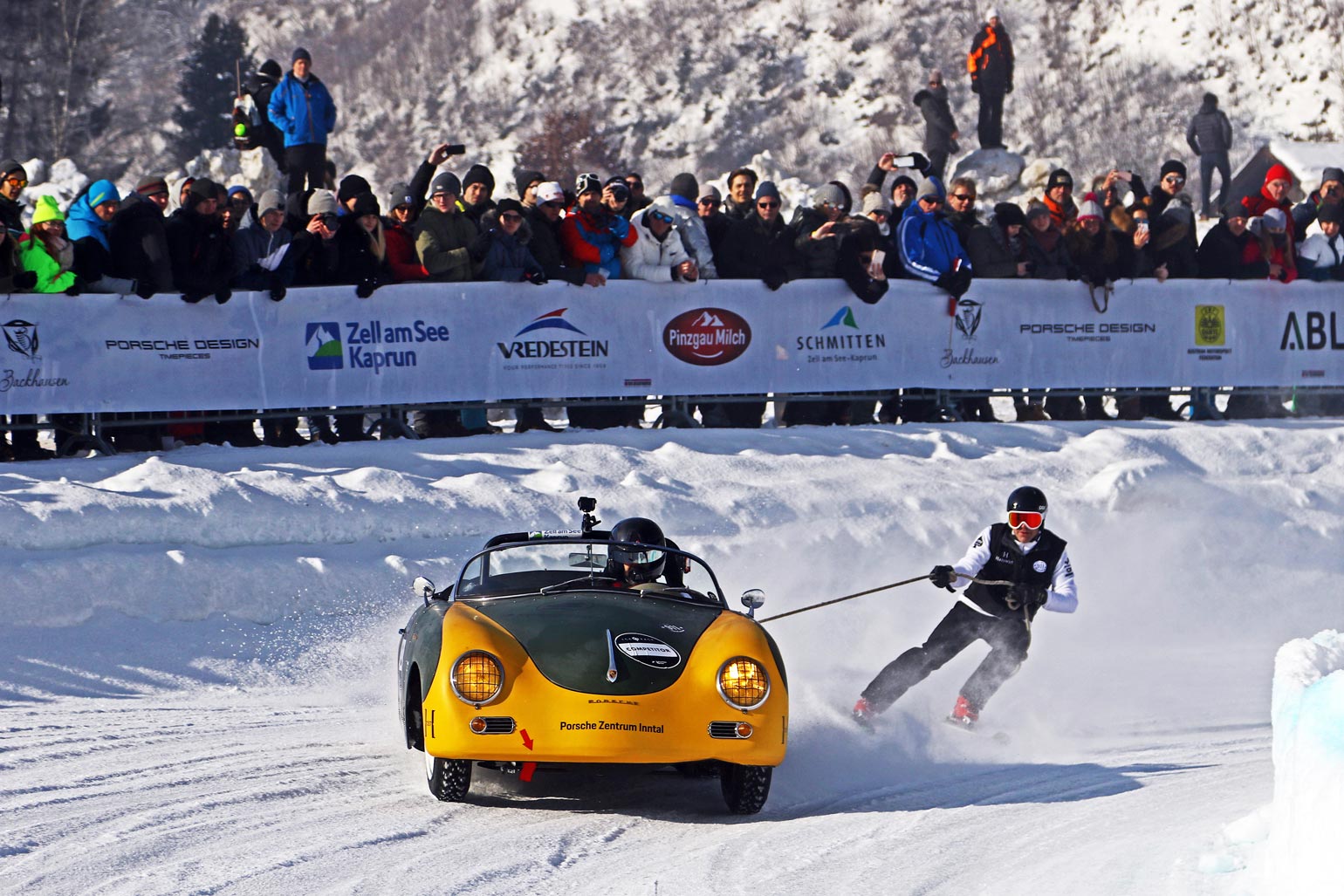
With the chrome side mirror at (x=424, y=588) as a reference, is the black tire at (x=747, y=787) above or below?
below

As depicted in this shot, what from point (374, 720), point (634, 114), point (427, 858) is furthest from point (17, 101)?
point (427, 858)

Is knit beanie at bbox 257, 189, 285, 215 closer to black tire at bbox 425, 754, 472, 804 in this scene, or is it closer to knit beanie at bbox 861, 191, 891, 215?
knit beanie at bbox 861, 191, 891, 215

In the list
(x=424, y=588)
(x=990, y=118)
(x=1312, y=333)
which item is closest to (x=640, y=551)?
(x=424, y=588)

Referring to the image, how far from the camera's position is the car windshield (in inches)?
347

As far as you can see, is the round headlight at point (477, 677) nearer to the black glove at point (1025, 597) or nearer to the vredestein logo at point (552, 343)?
the black glove at point (1025, 597)

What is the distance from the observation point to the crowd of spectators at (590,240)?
13805 millimetres

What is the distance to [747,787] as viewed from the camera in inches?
308

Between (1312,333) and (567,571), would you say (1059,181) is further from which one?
(567,571)

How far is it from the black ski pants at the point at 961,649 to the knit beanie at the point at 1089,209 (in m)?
7.90

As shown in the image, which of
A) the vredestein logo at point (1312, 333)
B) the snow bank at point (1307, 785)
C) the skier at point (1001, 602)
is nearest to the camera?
the snow bank at point (1307, 785)

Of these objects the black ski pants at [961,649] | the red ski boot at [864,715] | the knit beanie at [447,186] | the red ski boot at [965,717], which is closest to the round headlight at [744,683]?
the red ski boot at [864,715]

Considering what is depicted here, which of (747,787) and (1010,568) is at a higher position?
(1010,568)

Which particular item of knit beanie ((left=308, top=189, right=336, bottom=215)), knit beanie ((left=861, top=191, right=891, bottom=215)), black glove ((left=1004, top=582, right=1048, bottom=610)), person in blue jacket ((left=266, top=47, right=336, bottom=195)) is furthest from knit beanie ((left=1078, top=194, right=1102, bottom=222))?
black glove ((left=1004, top=582, right=1048, bottom=610))

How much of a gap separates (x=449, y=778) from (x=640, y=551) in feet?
6.10
